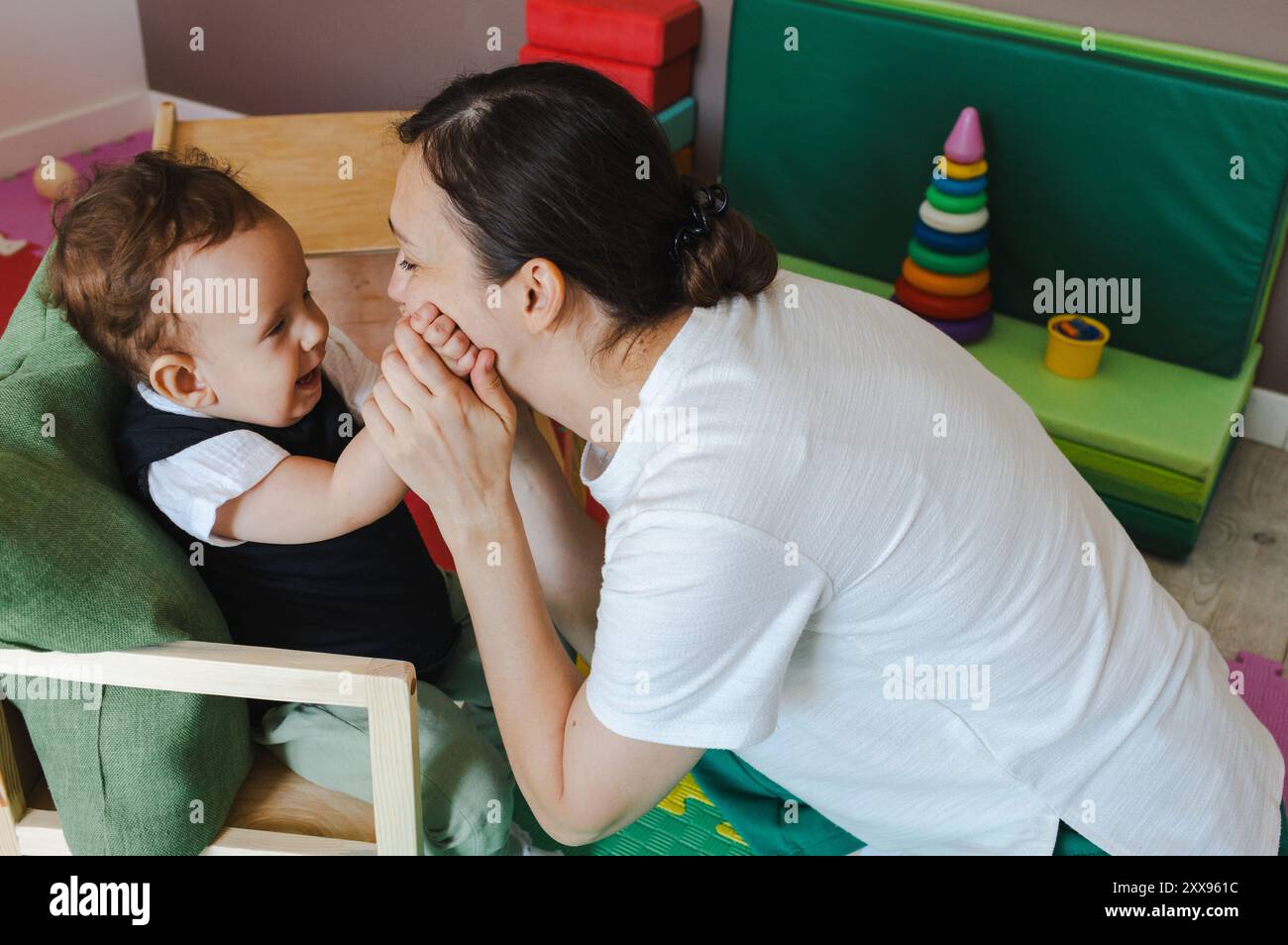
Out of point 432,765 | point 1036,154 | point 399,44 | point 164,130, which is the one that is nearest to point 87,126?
point 399,44

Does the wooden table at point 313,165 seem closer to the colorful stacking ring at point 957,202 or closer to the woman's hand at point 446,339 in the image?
the colorful stacking ring at point 957,202

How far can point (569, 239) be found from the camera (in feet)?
3.40

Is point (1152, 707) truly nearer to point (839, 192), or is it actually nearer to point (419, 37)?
point (839, 192)

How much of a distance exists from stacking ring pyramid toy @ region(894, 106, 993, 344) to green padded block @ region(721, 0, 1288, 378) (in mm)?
105

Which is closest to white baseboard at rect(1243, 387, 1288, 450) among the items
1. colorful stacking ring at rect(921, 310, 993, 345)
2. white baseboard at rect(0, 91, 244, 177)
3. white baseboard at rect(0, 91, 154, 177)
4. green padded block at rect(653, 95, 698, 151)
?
colorful stacking ring at rect(921, 310, 993, 345)

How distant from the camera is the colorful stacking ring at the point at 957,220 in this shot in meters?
2.52

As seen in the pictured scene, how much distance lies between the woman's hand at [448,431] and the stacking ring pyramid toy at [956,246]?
1623mm

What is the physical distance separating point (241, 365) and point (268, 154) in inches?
Answer: 48.6

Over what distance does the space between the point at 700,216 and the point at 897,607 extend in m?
0.38

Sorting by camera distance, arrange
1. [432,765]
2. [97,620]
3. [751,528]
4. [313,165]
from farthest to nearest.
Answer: [313,165], [432,765], [97,620], [751,528]

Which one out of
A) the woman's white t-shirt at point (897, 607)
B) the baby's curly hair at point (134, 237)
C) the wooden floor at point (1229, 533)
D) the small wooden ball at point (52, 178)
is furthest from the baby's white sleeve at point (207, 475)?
the small wooden ball at point (52, 178)

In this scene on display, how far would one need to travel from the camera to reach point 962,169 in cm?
249

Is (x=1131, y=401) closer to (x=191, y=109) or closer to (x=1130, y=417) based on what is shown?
(x=1130, y=417)
